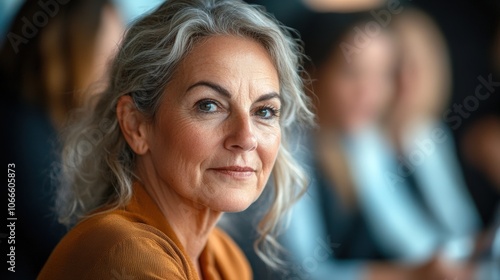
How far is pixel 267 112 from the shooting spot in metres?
1.43

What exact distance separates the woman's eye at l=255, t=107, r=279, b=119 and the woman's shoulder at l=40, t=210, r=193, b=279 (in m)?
0.34

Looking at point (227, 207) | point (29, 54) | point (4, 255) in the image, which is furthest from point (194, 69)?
point (4, 255)

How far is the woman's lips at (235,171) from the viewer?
1.35m

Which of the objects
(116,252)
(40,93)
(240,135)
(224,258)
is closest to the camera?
(116,252)

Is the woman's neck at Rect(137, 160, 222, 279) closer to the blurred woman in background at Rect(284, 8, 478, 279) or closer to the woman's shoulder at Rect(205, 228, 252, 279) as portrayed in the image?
the woman's shoulder at Rect(205, 228, 252, 279)

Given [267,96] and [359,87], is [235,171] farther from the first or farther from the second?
[359,87]

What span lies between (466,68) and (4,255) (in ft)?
6.20

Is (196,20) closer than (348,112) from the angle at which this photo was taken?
Yes

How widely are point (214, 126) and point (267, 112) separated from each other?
14 centimetres

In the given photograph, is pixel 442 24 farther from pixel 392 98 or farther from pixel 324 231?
pixel 324 231

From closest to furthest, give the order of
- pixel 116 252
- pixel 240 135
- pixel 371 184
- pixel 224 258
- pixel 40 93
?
pixel 116 252 → pixel 240 135 → pixel 224 258 → pixel 40 93 → pixel 371 184

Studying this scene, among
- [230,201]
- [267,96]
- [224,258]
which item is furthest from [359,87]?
[230,201]

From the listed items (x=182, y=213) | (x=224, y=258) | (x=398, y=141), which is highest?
(x=182, y=213)

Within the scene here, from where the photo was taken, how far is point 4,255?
1.97 metres
